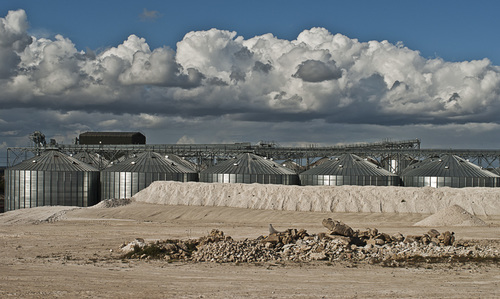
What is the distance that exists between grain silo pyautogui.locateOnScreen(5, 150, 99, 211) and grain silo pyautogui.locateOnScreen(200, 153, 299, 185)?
51.3 ft

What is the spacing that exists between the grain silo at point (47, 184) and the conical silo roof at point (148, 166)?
12.3 feet

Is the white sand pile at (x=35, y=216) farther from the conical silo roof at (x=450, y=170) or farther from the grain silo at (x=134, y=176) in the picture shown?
the conical silo roof at (x=450, y=170)

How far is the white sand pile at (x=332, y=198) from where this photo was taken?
174 feet

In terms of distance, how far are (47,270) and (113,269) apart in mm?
3272

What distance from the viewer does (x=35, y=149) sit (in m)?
85.8

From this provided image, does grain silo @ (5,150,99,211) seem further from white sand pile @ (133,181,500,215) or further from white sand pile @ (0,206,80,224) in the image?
white sand pile @ (133,181,500,215)

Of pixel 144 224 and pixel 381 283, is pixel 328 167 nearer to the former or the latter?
pixel 144 224

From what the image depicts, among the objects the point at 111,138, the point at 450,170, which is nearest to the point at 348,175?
the point at 450,170

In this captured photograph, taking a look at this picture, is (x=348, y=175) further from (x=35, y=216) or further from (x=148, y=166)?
(x=35, y=216)

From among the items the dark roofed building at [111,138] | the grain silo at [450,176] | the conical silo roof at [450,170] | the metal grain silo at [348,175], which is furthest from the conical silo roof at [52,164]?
the dark roofed building at [111,138]

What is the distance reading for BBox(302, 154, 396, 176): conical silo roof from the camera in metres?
65.1

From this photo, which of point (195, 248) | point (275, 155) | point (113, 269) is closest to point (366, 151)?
point (275, 155)

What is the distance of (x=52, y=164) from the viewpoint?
65.8 m

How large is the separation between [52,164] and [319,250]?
47.7 meters
